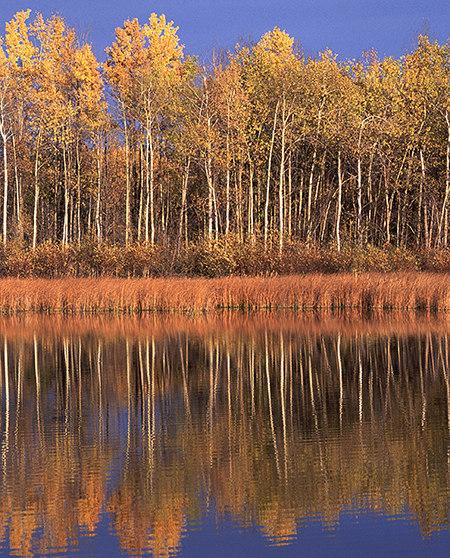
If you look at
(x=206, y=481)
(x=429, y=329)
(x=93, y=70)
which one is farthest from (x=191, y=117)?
(x=206, y=481)

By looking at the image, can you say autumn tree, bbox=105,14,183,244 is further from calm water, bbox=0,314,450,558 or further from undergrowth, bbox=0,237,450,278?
calm water, bbox=0,314,450,558

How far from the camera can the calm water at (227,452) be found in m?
6.61

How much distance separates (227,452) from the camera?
9.16 metres

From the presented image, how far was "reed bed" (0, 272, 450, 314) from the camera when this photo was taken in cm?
2922

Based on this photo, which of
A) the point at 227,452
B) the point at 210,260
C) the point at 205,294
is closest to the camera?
the point at 227,452

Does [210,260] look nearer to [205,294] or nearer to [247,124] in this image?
[205,294]

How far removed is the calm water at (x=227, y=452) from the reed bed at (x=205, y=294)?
1049 centimetres

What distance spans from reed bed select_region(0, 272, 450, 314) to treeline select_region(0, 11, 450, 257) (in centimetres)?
423

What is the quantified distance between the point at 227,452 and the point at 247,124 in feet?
96.2

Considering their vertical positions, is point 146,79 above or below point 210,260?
above

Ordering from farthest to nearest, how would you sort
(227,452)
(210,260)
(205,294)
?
(210,260) < (205,294) < (227,452)

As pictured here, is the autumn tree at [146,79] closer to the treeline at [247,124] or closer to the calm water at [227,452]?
the treeline at [247,124]

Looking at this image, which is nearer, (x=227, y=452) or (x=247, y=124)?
(x=227, y=452)

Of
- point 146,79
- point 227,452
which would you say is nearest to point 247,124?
point 146,79
